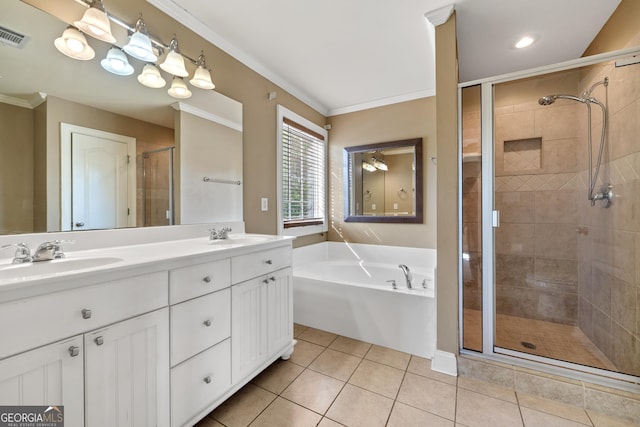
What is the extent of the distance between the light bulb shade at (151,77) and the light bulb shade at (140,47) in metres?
0.05

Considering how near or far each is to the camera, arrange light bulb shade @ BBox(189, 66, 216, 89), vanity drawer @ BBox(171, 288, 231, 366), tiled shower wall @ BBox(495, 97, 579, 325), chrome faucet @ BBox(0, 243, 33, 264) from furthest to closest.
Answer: tiled shower wall @ BBox(495, 97, 579, 325) < light bulb shade @ BBox(189, 66, 216, 89) < vanity drawer @ BBox(171, 288, 231, 366) < chrome faucet @ BBox(0, 243, 33, 264)

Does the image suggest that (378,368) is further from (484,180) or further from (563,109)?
Answer: (563,109)

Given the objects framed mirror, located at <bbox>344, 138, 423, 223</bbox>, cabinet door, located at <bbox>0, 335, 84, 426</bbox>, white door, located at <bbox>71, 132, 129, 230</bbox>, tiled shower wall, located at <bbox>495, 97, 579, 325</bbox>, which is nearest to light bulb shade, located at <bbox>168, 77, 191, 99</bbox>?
white door, located at <bbox>71, 132, 129, 230</bbox>

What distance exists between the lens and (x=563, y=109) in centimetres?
198

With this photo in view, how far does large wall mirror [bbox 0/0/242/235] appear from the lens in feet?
3.60

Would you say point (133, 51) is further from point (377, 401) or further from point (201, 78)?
point (377, 401)

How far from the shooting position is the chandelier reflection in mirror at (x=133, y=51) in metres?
1.24

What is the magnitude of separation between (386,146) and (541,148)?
1.42 m

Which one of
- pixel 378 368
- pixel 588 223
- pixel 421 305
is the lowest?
pixel 378 368

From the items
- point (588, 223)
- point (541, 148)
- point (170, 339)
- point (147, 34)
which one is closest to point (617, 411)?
point (588, 223)

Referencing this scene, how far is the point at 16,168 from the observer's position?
3.61 ft

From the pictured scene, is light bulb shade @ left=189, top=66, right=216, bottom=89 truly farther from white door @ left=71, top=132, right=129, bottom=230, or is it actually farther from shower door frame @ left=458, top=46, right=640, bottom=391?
shower door frame @ left=458, top=46, right=640, bottom=391

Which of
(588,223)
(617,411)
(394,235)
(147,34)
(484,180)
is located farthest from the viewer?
(394,235)

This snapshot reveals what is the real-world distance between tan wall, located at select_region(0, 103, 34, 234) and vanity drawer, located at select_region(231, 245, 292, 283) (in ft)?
3.02
